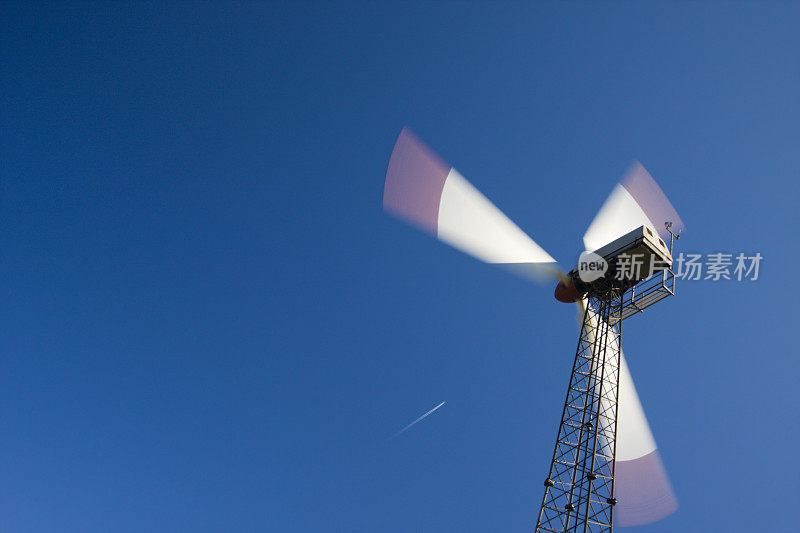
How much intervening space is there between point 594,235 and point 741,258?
22.4 feet

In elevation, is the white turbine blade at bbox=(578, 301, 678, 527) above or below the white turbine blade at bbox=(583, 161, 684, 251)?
below

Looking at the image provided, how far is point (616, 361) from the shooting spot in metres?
28.8

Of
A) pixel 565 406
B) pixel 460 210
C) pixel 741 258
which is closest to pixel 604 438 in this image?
pixel 565 406

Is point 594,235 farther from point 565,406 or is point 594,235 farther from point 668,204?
point 565,406

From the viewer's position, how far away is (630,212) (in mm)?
→ 28391

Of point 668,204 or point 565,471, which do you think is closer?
point 565,471

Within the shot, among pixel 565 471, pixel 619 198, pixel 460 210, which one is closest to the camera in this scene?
pixel 460 210

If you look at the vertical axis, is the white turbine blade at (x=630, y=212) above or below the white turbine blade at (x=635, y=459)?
above

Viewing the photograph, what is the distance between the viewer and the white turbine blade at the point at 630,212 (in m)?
27.8

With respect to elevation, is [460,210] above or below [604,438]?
above

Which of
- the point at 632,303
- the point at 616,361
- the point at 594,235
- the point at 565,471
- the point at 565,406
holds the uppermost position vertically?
the point at 594,235

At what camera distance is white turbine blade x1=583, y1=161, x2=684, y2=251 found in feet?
91.3

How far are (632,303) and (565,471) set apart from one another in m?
8.70

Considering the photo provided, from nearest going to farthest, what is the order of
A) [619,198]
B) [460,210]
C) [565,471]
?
[460,210] → [565,471] → [619,198]
